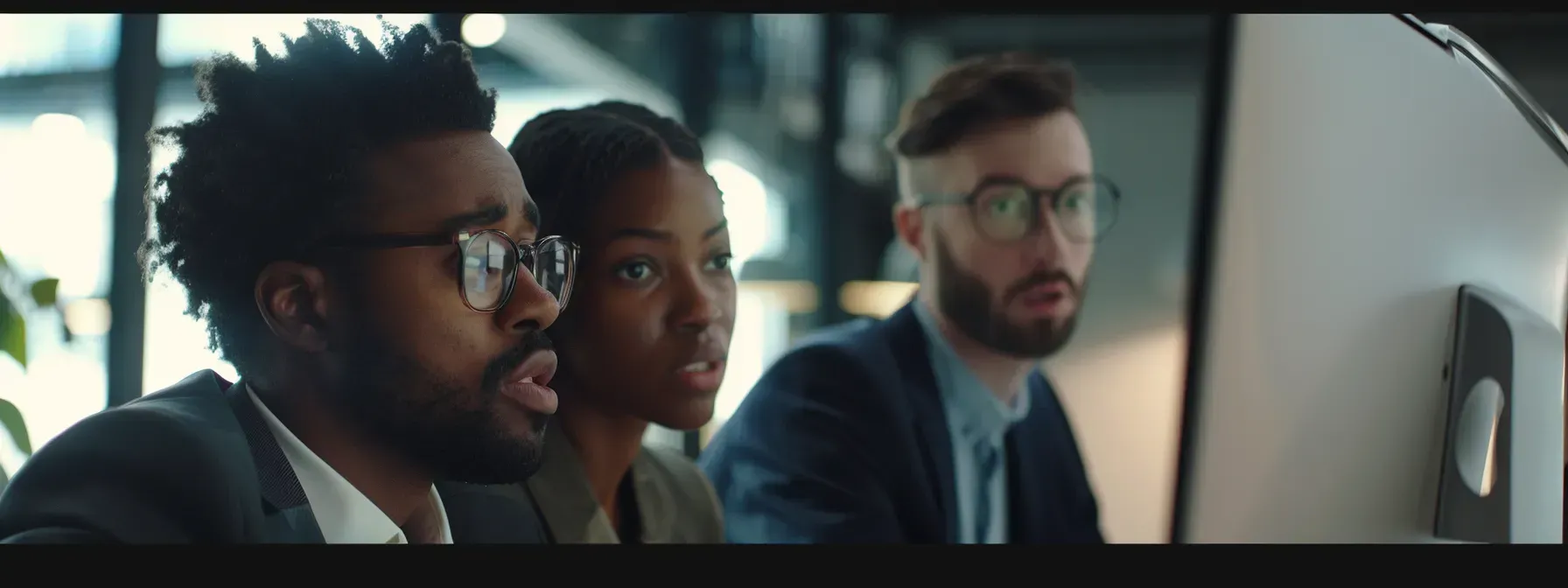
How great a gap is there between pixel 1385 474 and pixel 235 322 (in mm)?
1064

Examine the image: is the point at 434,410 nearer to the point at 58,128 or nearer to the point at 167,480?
the point at 167,480

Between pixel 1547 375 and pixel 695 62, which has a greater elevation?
pixel 695 62

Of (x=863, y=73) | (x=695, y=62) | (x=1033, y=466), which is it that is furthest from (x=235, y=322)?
(x=1033, y=466)

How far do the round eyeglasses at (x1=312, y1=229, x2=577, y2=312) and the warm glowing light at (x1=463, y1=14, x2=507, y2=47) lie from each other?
0.18m

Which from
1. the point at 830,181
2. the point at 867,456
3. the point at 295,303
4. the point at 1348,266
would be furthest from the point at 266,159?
the point at 1348,266

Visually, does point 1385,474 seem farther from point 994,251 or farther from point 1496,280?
point 994,251

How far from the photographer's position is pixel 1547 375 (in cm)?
116

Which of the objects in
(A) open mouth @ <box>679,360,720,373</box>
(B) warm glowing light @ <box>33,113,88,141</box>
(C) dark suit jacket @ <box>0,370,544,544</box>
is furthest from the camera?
(A) open mouth @ <box>679,360,720,373</box>

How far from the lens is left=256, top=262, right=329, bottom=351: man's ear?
3.05 feet

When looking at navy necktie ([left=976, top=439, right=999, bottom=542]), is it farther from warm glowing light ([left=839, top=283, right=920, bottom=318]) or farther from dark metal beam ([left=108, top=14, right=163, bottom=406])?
dark metal beam ([left=108, top=14, right=163, bottom=406])

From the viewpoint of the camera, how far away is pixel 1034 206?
116 cm

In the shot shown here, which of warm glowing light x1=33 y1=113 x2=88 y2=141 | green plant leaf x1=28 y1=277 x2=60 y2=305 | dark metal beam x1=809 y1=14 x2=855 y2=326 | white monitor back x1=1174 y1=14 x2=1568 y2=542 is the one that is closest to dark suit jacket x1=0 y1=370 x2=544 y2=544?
green plant leaf x1=28 y1=277 x2=60 y2=305

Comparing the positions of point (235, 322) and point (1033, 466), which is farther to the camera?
point (1033, 466)

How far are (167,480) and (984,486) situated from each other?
720mm
